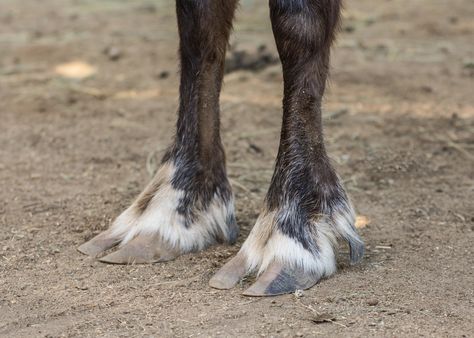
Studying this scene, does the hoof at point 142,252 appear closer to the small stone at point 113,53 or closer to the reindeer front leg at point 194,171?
the reindeer front leg at point 194,171

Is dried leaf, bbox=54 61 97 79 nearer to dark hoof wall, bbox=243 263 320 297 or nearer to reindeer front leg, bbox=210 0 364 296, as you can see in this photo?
reindeer front leg, bbox=210 0 364 296

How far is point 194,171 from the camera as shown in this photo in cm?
306

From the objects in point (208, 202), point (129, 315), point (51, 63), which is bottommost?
point (129, 315)

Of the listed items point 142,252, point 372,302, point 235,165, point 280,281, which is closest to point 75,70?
point 235,165

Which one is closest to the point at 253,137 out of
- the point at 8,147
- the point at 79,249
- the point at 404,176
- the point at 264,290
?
the point at 404,176

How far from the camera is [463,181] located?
3.79 metres

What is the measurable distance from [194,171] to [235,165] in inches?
37.4

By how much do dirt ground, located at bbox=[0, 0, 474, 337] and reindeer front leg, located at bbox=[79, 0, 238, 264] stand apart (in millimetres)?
94

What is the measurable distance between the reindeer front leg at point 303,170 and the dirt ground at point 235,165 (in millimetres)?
126

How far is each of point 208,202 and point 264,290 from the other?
549mm

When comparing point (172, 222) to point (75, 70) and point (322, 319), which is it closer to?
point (322, 319)

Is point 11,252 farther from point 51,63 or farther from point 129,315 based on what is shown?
point 51,63

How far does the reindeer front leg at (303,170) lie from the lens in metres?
2.75

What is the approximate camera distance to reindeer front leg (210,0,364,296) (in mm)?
2752
